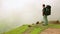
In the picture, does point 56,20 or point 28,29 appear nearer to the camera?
point 28,29

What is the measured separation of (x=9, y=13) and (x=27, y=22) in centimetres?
20

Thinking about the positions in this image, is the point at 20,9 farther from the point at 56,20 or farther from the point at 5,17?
the point at 56,20

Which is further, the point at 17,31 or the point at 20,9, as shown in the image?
the point at 20,9

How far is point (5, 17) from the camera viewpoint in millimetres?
1806

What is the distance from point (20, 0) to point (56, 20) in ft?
1.36

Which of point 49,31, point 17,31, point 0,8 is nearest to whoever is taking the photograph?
point 49,31

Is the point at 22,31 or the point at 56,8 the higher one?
the point at 56,8

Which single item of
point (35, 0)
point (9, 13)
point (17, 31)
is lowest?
point (17, 31)

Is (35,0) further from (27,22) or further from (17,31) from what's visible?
(17,31)

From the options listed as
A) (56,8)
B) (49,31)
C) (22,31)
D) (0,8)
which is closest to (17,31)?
(22,31)

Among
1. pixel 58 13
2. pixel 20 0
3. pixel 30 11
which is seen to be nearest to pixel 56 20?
pixel 58 13

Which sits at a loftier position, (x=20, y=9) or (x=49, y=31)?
(x=20, y=9)

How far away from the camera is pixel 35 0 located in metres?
1.79

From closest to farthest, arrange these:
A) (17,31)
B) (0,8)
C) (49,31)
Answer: (49,31)
(17,31)
(0,8)
